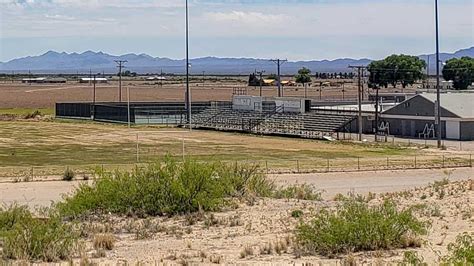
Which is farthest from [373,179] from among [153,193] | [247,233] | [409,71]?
[409,71]

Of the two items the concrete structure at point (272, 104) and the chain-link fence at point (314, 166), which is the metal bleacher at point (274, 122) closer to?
the concrete structure at point (272, 104)

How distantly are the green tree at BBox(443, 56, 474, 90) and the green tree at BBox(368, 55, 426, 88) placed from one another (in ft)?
23.7

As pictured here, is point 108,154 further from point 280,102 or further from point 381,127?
point 280,102

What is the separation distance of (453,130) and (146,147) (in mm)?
29501

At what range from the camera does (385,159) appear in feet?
206

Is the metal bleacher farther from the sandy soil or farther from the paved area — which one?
the sandy soil

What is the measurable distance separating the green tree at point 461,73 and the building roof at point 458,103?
2596 inches

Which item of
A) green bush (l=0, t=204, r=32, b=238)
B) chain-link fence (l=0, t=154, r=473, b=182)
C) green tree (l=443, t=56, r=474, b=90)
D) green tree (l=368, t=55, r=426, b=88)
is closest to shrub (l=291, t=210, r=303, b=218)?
green bush (l=0, t=204, r=32, b=238)

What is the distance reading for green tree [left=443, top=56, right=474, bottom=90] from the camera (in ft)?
503

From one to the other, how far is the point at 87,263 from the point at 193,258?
2.62 metres

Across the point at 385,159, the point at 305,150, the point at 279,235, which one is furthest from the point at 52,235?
the point at 305,150

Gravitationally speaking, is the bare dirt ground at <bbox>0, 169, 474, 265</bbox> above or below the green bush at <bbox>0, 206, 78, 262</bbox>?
below

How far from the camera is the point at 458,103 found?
3361 inches

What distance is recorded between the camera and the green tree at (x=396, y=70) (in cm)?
16100
